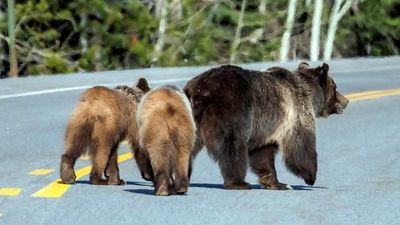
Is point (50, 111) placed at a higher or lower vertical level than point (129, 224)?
lower

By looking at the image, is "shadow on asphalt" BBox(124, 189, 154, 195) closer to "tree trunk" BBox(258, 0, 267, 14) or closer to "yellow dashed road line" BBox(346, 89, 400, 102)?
"yellow dashed road line" BBox(346, 89, 400, 102)

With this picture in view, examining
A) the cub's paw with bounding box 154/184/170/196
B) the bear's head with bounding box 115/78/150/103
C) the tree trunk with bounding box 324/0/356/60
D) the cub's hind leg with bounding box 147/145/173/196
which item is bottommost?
the tree trunk with bounding box 324/0/356/60

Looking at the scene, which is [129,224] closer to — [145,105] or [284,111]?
[145,105]

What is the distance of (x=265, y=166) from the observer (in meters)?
9.59

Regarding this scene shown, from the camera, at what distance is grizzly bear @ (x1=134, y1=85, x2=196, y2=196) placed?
27.1ft

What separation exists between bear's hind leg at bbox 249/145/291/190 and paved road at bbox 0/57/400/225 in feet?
0.82

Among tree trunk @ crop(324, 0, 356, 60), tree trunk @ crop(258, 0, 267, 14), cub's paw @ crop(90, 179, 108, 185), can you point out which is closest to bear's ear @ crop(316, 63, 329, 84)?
cub's paw @ crop(90, 179, 108, 185)

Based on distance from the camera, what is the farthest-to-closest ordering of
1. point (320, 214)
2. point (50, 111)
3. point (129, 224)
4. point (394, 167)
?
point (50, 111)
point (394, 167)
point (320, 214)
point (129, 224)

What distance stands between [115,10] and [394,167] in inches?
880

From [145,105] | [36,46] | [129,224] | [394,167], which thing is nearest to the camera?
[129,224]

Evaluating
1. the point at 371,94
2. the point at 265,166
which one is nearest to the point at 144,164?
the point at 265,166

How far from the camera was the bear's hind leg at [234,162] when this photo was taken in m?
8.84

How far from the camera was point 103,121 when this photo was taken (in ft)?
29.8

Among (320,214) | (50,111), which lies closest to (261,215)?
(320,214)
